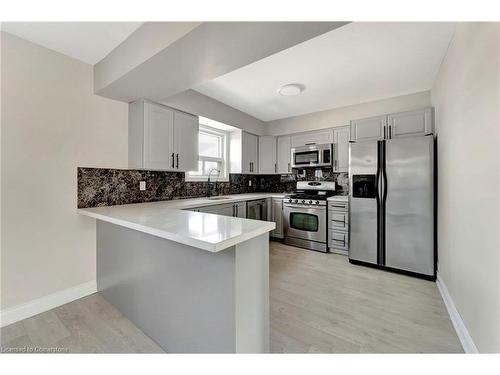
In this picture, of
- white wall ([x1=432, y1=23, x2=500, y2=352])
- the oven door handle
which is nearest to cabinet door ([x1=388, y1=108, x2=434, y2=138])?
white wall ([x1=432, y1=23, x2=500, y2=352])

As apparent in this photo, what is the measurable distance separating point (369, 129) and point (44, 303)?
13.8 ft

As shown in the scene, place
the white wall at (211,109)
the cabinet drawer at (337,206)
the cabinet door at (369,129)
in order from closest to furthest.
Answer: the white wall at (211,109)
the cabinet door at (369,129)
the cabinet drawer at (337,206)

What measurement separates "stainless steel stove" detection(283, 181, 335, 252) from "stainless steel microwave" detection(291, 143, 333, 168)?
1.34ft

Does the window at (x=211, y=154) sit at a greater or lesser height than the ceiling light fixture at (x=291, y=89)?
lesser

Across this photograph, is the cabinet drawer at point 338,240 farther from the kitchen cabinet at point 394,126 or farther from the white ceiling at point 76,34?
the white ceiling at point 76,34

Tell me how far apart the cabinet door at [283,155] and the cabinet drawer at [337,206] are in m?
1.20

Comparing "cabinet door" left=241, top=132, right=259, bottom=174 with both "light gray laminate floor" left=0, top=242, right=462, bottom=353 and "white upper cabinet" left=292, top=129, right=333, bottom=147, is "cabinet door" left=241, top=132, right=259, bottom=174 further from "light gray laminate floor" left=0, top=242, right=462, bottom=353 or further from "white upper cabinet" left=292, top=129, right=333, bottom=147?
"light gray laminate floor" left=0, top=242, right=462, bottom=353

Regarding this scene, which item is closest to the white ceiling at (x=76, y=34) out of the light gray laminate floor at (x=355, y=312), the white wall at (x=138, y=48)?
the white wall at (x=138, y=48)

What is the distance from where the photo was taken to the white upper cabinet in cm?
379

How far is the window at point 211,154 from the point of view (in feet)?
12.2

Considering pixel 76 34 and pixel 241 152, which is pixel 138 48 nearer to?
pixel 76 34

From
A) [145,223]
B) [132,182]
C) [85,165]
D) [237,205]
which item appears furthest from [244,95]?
[145,223]

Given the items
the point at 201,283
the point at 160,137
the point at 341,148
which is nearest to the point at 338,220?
the point at 341,148

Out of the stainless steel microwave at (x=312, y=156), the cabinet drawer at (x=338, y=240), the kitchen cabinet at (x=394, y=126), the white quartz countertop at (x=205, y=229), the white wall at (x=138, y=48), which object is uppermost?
the white wall at (x=138, y=48)
